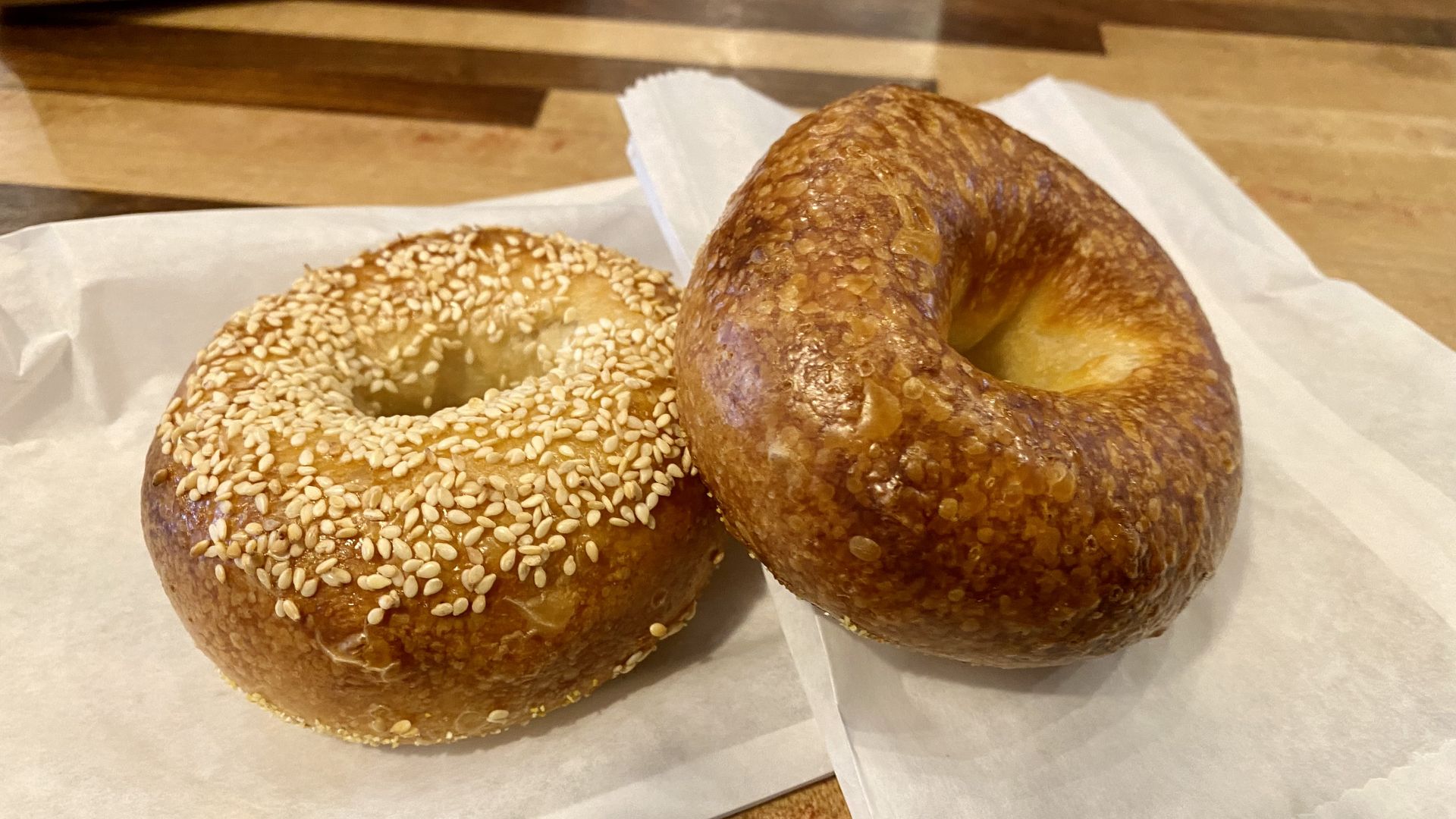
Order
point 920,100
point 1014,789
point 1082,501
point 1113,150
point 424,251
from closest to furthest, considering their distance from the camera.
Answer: point 1082,501 → point 1014,789 → point 920,100 → point 424,251 → point 1113,150

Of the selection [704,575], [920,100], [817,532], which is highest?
[920,100]

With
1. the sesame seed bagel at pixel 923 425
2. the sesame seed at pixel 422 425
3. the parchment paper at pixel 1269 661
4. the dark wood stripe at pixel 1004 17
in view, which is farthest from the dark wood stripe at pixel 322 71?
the sesame seed bagel at pixel 923 425

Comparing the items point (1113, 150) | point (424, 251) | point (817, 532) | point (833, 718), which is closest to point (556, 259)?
point (424, 251)

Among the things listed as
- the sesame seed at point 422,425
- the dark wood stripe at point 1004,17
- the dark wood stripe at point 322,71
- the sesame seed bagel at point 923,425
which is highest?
the sesame seed bagel at point 923,425

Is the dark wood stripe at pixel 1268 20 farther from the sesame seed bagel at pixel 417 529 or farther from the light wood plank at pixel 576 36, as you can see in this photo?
the sesame seed bagel at pixel 417 529

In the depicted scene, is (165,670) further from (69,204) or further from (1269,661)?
(1269,661)

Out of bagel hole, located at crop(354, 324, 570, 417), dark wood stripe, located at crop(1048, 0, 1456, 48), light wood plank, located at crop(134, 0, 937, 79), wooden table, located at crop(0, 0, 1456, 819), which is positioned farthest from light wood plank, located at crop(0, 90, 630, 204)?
dark wood stripe, located at crop(1048, 0, 1456, 48)

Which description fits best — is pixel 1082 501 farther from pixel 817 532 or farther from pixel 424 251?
pixel 424 251
